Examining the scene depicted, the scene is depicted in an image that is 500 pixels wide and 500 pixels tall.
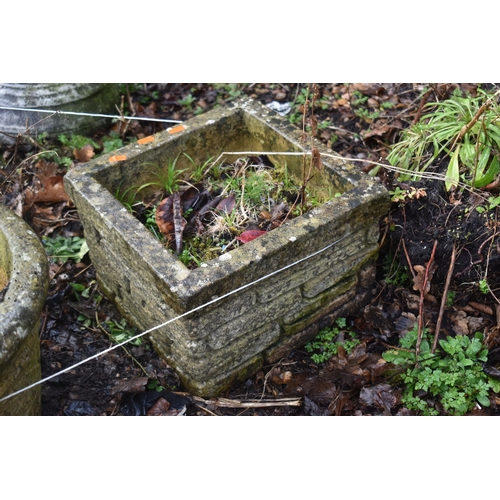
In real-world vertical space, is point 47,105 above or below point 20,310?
above

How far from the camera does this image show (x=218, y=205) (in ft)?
10.5

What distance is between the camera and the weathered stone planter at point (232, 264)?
2.63 metres

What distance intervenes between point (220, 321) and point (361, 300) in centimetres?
101

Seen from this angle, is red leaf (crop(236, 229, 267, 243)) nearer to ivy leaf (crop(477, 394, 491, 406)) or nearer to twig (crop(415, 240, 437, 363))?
twig (crop(415, 240, 437, 363))

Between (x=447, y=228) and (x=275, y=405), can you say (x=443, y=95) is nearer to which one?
(x=447, y=228)

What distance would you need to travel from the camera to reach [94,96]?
4414mm

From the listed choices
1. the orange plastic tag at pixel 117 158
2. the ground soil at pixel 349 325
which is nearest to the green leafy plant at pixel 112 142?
the ground soil at pixel 349 325

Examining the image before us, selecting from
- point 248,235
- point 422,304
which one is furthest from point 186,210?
point 422,304

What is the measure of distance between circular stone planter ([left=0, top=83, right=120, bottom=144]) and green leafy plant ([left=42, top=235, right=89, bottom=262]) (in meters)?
0.92

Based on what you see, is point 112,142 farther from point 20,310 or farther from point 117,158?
point 20,310

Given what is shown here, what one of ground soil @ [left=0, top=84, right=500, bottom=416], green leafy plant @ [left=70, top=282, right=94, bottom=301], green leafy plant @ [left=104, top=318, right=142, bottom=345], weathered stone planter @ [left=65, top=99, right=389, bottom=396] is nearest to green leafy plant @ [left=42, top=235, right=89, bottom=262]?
ground soil @ [left=0, top=84, right=500, bottom=416]

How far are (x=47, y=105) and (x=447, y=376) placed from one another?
3.19m

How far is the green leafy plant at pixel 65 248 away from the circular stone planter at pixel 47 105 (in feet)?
3.02


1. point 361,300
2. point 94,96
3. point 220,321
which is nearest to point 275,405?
point 220,321
